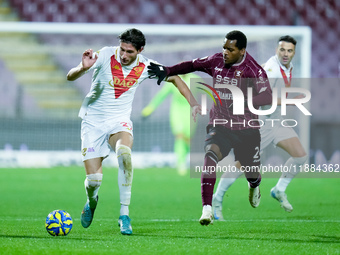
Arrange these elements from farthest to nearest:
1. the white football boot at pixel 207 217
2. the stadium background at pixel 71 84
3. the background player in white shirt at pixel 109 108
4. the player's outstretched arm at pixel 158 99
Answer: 1. the stadium background at pixel 71 84
2. the player's outstretched arm at pixel 158 99
3. the background player in white shirt at pixel 109 108
4. the white football boot at pixel 207 217

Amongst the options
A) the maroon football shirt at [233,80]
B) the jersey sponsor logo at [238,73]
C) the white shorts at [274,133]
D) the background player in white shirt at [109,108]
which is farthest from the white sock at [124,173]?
the white shorts at [274,133]

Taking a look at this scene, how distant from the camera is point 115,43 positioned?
1535cm

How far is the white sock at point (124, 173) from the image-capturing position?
6.00 meters

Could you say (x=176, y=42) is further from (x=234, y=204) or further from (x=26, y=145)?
(x=234, y=204)

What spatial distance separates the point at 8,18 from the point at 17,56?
15.3 feet

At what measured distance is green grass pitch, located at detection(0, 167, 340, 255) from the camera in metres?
5.12

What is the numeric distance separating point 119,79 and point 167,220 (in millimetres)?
1737

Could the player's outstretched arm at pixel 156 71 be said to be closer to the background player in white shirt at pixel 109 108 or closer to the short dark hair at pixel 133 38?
the background player in white shirt at pixel 109 108

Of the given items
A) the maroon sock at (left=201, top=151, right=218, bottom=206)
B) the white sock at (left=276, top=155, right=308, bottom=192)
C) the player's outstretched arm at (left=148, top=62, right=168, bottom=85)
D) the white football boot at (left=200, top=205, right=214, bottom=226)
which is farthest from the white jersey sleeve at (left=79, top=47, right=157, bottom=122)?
the white sock at (left=276, top=155, right=308, bottom=192)

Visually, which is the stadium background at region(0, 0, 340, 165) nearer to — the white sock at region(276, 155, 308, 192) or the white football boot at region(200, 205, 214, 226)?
the white sock at region(276, 155, 308, 192)

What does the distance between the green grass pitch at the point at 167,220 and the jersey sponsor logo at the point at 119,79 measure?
4.35ft

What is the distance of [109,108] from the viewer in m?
6.35

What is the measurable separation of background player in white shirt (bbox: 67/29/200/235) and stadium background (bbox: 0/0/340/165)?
8.22m

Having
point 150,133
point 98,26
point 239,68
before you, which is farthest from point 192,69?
point 150,133
